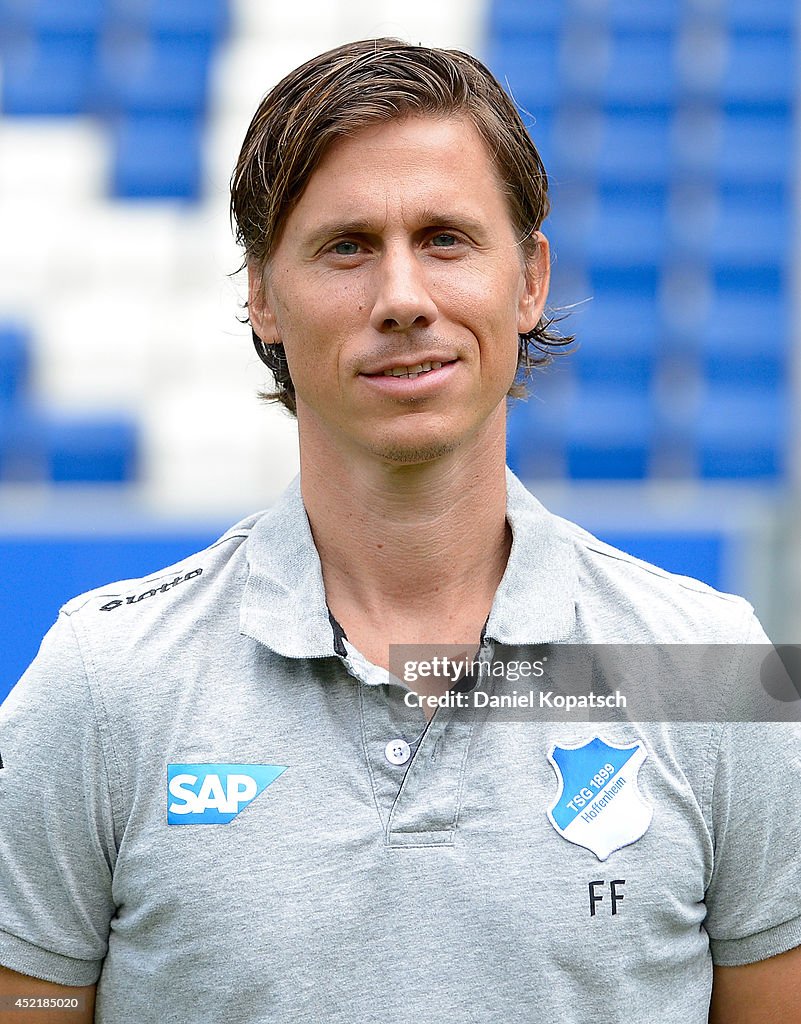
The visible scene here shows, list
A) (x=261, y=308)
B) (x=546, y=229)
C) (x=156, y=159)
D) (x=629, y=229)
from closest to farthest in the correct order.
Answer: (x=261, y=308)
(x=546, y=229)
(x=629, y=229)
(x=156, y=159)

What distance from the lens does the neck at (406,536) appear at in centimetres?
154

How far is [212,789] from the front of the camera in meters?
1.40

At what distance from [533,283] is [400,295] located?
29 cm

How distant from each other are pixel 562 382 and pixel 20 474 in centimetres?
210

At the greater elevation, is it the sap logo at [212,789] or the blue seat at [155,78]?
the blue seat at [155,78]

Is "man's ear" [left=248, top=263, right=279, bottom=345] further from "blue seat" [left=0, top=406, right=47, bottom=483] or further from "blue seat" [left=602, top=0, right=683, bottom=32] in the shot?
"blue seat" [left=602, top=0, right=683, bottom=32]

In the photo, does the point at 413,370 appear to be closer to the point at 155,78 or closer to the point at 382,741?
the point at 382,741

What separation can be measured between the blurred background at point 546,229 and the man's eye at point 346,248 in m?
3.03

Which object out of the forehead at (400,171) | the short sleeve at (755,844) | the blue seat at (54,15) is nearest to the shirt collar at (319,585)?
the short sleeve at (755,844)

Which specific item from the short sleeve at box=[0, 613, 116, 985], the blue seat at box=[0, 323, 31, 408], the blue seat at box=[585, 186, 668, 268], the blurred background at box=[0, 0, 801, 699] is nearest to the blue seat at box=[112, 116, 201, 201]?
the blurred background at box=[0, 0, 801, 699]

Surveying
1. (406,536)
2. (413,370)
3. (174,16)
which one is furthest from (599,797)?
(174,16)

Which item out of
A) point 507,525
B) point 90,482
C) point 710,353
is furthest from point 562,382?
point 507,525

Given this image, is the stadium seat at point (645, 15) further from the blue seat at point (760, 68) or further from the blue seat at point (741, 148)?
the blue seat at point (741, 148)

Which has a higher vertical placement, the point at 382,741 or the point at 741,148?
the point at 741,148
